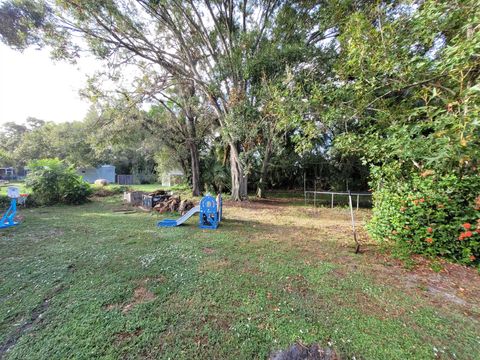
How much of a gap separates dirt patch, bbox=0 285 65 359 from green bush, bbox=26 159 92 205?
299 inches

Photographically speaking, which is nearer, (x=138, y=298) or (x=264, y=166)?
(x=138, y=298)

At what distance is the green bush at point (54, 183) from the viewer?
24.9 feet

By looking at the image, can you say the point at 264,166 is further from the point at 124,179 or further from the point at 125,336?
the point at 124,179

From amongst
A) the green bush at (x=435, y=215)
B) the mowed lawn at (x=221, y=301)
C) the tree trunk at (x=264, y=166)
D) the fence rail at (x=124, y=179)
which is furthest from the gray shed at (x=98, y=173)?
the green bush at (x=435, y=215)

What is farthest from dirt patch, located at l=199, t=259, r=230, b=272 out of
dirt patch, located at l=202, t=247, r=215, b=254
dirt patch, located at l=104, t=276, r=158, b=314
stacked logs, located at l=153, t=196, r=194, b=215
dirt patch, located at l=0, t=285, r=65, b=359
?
stacked logs, located at l=153, t=196, r=194, b=215

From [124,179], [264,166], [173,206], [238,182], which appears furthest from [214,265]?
[124,179]

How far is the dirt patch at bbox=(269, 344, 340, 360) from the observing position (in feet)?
5.16

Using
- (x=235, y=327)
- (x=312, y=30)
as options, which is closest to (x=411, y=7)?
(x=312, y=30)

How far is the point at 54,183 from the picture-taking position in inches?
309

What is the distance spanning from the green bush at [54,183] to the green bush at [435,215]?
430 inches

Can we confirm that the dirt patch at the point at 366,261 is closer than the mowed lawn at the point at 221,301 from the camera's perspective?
No

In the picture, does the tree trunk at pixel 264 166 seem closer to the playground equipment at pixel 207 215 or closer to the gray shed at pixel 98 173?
the playground equipment at pixel 207 215

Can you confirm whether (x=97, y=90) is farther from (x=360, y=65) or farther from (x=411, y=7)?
(x=411, y=7)

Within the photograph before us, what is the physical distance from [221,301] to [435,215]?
3.55 m
